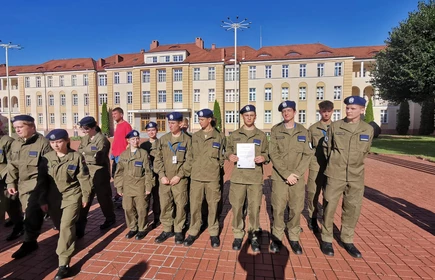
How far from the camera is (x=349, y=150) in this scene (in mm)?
3496

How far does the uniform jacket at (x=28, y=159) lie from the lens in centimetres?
365

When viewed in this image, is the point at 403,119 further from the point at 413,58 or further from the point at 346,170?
the point at 346,170

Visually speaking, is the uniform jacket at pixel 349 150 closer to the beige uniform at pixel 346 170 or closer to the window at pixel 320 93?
the beige uniform at pixel 346 170

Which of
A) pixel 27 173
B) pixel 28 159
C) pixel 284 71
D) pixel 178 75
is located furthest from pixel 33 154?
pixel 178 75

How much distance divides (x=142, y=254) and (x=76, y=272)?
83 centimetres

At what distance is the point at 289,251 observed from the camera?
11.9ft

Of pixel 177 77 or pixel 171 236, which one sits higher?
pixel 177 77

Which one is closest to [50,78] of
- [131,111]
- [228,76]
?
[131,111]

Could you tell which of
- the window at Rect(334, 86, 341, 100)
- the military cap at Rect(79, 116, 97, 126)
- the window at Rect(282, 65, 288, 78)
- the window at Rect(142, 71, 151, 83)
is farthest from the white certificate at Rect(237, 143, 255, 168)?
the window at Rect(142, 71, 151, 83)

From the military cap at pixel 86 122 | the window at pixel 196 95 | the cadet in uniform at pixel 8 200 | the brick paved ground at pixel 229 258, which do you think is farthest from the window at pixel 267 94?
the cadet in uniform at pixel 8 200

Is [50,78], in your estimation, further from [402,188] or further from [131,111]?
[402,188]

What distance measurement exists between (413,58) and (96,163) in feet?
58.0

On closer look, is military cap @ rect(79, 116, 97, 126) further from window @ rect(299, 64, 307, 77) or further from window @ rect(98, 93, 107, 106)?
window @ rect(98, 93, 107, 106)

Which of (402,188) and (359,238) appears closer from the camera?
(359,238)
